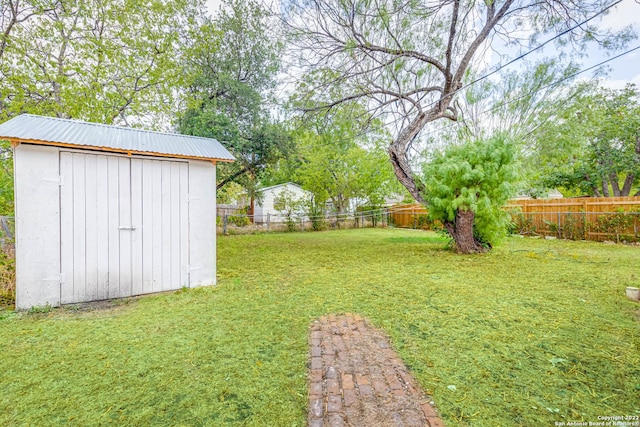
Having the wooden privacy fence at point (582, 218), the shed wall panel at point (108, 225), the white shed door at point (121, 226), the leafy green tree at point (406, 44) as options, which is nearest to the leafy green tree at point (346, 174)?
the wooden privacy fence at point (582, 218)

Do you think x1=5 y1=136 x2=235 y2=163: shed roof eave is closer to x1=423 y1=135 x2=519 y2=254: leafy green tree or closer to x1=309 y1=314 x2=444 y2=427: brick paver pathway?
x1=309 y1=314 x2=444 y2=427: brick paver pathway

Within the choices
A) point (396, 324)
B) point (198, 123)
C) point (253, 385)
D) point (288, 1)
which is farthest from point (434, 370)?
point (198, 123)

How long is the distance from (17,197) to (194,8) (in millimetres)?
10239

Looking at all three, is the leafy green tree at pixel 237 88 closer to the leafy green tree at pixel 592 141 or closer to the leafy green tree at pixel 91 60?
the leafy green tree at pixel 91 60

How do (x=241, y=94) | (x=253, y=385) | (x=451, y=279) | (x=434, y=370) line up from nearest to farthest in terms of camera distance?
(x=253, y=385) → (x=434, y=370) → (x=451, y=279) → (x=241, y=94)

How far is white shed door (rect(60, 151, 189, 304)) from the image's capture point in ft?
11.5

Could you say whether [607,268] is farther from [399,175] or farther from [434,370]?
[434,370]

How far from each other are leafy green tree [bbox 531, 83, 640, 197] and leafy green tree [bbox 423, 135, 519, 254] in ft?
20.4

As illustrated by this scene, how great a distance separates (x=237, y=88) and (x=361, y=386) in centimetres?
1133

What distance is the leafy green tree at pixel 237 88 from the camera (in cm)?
1038

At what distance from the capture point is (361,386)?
1.86 meters

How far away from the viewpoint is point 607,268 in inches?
196

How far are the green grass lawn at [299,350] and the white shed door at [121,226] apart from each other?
0.36 m

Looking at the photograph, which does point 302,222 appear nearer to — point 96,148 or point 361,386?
point 96,148
